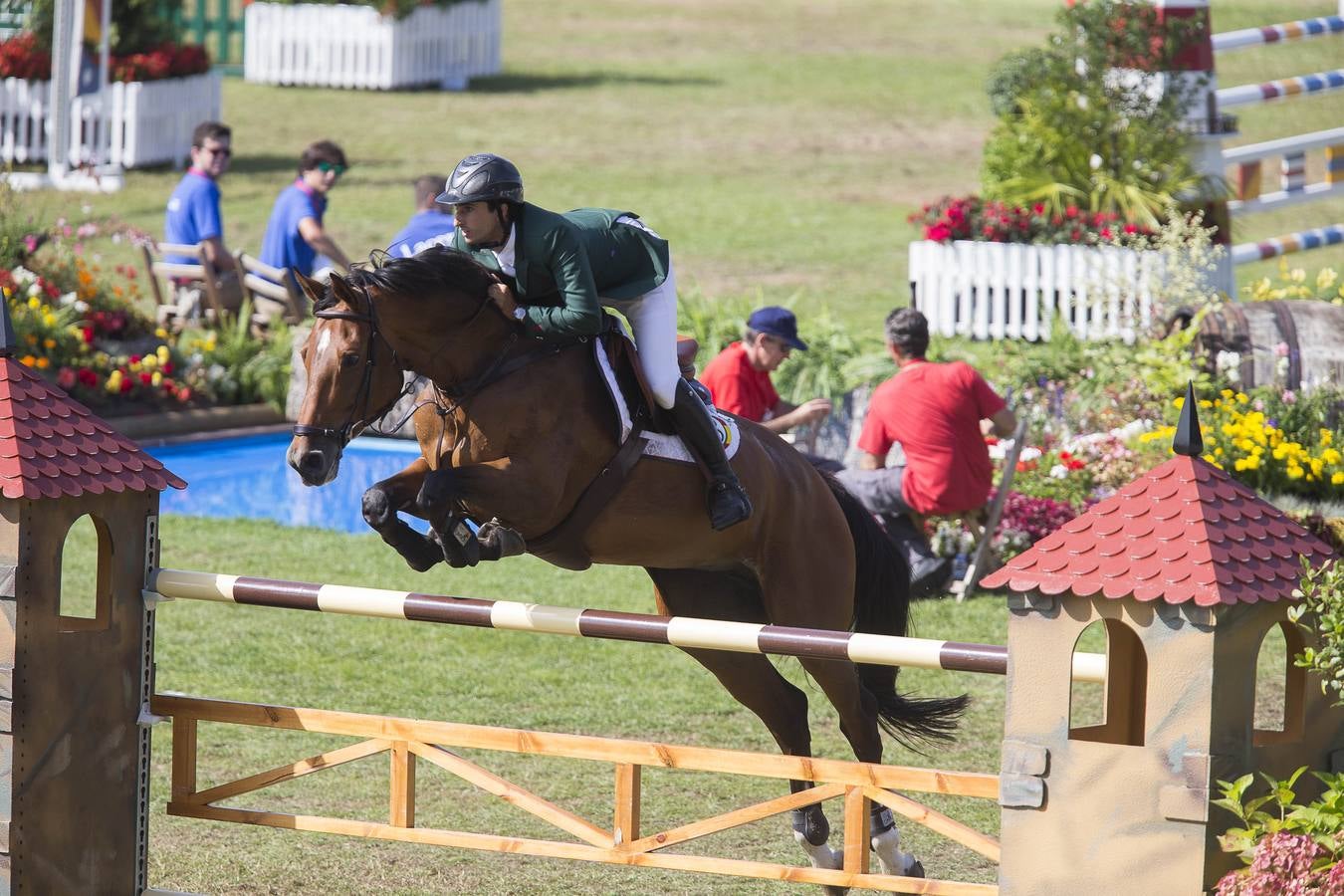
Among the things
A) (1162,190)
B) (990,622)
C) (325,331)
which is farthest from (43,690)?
(1162,190)

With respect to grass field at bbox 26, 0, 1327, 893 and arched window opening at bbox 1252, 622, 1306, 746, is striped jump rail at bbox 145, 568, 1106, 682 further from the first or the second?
grass field at bbox 26, 0, 1327, 893

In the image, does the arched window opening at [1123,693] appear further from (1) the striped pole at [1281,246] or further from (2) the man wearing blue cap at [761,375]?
(1) the striped pole at [1281,246]

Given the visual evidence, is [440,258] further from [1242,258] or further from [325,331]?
[1242,258]

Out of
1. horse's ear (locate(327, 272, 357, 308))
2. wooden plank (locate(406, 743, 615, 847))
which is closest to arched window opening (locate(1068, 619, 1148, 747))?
wooden plank (locate(406, 743, 615, 847))

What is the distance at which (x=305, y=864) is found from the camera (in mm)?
5793

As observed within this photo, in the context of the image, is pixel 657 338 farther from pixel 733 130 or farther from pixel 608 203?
pixel 733 130

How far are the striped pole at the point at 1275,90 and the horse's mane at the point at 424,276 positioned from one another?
384 inches

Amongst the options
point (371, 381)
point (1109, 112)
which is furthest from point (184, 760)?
point (1109, 112)

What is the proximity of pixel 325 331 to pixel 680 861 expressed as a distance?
1.73m

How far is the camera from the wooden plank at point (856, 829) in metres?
4.25

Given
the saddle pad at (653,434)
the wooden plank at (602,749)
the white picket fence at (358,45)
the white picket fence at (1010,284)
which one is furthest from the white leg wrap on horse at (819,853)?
the white picket fence at (358,45)

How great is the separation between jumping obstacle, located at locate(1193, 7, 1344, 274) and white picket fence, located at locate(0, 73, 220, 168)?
12.0 m

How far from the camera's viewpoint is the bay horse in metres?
5.03

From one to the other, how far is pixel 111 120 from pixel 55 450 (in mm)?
17771
